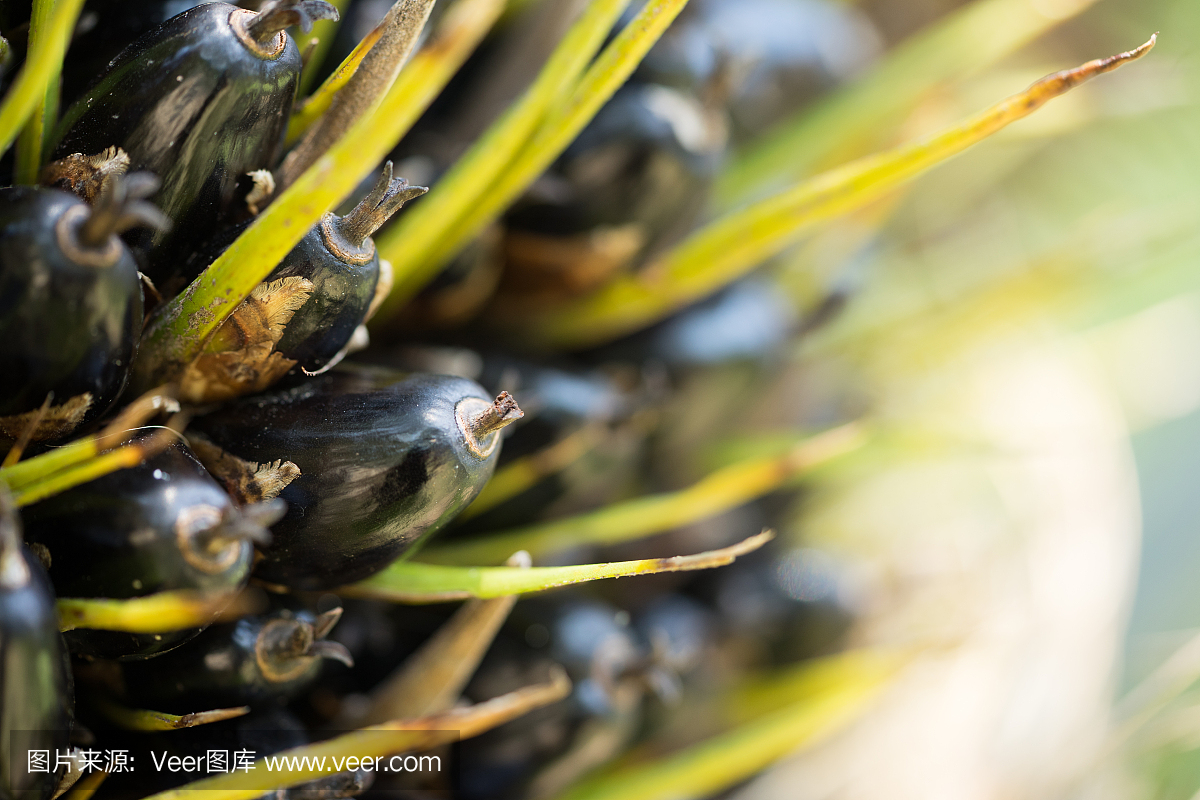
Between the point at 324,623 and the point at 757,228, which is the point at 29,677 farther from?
the point at 757,228

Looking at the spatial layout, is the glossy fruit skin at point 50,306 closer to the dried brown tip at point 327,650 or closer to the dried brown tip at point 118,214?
the dried brown tip at point 118,214

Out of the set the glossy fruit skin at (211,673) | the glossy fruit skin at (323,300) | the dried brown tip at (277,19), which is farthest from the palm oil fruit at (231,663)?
the dried brown tip at (277,19)

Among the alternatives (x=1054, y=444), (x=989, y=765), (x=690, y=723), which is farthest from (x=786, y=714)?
(x=1054, y=444)

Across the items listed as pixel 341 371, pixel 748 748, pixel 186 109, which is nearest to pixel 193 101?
pixel 186 109

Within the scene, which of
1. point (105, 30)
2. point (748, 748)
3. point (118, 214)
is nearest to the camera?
point (118, 214)

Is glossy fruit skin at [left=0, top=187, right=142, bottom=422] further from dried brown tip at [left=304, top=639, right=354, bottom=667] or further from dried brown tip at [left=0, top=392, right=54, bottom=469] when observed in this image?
dried brown tip at [left=304, top=639, right=354, bottom=667]

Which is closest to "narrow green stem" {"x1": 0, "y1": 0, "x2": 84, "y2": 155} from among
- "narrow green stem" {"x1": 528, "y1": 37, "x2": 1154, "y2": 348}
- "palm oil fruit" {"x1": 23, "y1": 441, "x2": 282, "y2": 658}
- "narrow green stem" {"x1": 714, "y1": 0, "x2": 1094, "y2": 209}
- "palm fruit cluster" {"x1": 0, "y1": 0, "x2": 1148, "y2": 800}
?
"palm fruit cluster" {"x1": 0, "y1": 0, "x2": 1148, "y2": 800}

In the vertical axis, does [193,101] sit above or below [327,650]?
above
